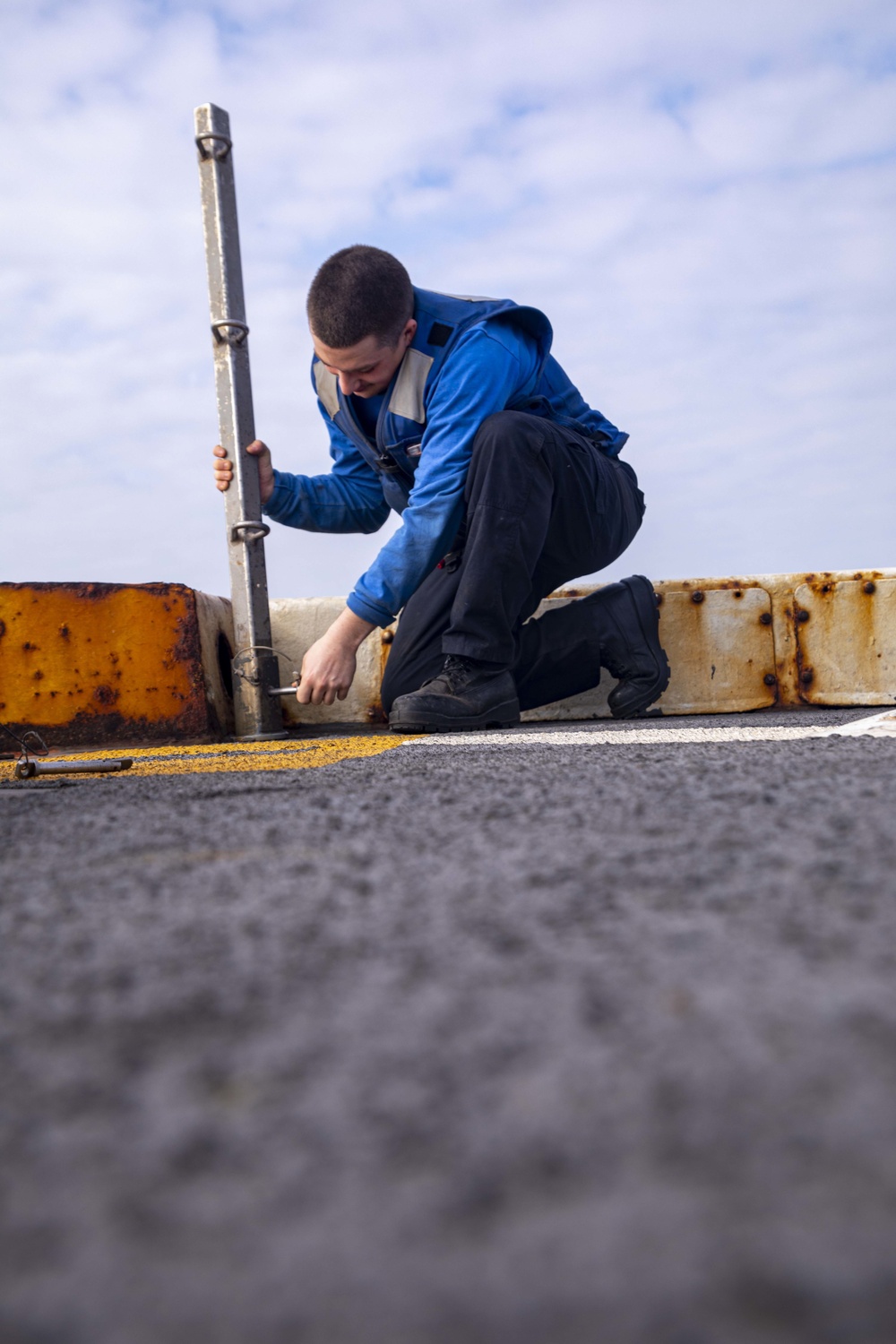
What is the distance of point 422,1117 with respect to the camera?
336 millimetres

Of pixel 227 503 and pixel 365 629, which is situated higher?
pixel 227 503

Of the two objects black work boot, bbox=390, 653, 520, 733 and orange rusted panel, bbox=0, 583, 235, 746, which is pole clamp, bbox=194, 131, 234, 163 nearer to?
orange rusted panel, bbox=0, 583, 235, 746

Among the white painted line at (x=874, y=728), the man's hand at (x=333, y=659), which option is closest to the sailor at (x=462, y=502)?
the man's hand at (x=333, y=659)

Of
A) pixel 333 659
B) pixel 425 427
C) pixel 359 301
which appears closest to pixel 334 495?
pixel 425 427

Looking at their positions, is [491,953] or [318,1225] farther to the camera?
[491,953]

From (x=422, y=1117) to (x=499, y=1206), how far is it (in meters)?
0.05

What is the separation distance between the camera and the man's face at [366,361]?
263 centimetres

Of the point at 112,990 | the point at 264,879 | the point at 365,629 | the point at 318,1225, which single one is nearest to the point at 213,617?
the point at 365,629

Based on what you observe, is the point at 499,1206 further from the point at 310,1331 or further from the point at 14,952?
the point at 14,952

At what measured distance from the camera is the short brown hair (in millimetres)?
2586

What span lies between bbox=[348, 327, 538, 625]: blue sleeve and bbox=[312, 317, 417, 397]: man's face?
0.16 metres

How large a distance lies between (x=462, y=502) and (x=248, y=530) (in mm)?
834

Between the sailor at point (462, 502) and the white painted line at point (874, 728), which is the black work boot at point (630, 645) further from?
the white painted line at point (874, 728)

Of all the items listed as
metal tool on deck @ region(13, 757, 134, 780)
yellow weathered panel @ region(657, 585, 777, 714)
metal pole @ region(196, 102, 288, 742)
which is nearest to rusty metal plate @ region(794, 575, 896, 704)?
yellow weathered panel @ region(657, 585, 777, 714)
